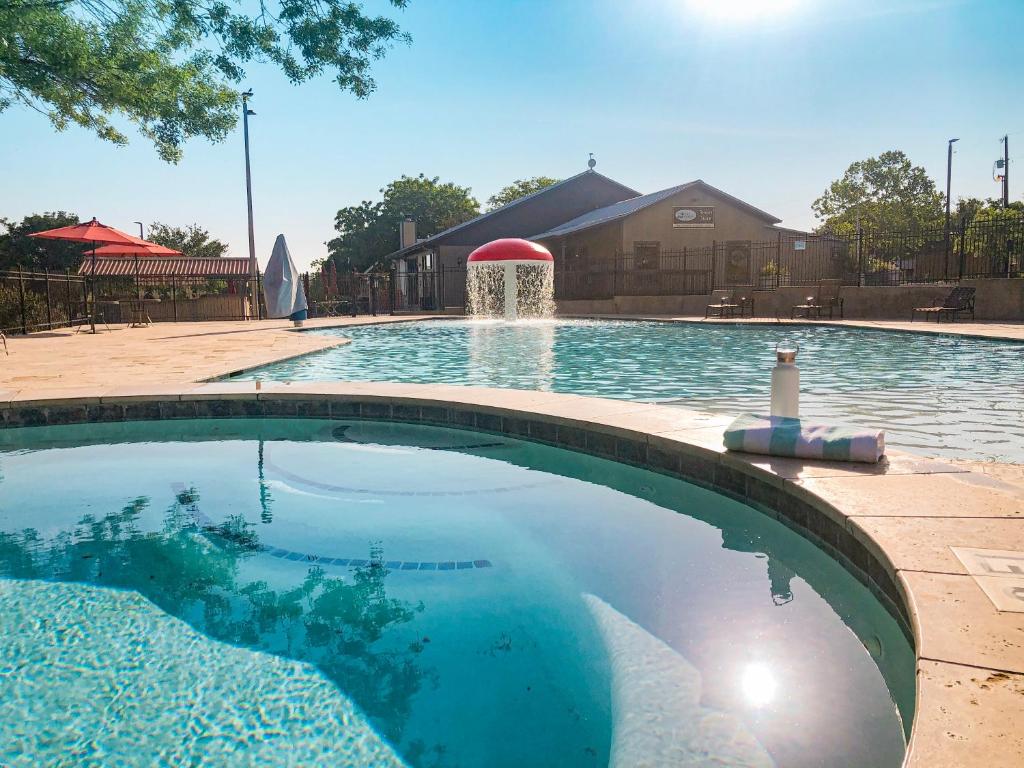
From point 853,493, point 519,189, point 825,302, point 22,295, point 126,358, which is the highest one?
point 519,189

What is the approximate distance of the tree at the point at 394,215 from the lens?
1953 inches

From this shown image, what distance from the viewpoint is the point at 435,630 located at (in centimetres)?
282

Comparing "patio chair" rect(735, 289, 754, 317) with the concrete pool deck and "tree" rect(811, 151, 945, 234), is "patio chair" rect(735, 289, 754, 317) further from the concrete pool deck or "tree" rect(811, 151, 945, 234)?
"tree" rect(811, 151, 945, 234)

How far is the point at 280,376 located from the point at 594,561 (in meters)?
7.10

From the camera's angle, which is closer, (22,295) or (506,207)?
(22,295)

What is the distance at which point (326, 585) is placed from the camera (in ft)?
10.7

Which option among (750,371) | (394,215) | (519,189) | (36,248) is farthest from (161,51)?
(519,189)

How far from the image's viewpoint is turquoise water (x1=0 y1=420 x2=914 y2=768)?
2139 mm

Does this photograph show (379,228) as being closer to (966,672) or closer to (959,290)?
(959,290)

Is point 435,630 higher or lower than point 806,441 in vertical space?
lower

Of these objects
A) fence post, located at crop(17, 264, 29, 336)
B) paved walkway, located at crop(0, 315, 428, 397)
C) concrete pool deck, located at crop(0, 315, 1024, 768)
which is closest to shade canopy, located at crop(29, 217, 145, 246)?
fence post, located at crop(17, 264, 29, 336)

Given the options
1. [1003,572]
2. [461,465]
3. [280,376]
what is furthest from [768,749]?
[280,376]

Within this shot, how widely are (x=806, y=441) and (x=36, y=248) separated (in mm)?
54231

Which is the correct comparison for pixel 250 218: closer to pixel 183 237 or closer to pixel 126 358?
pixel 126 358
